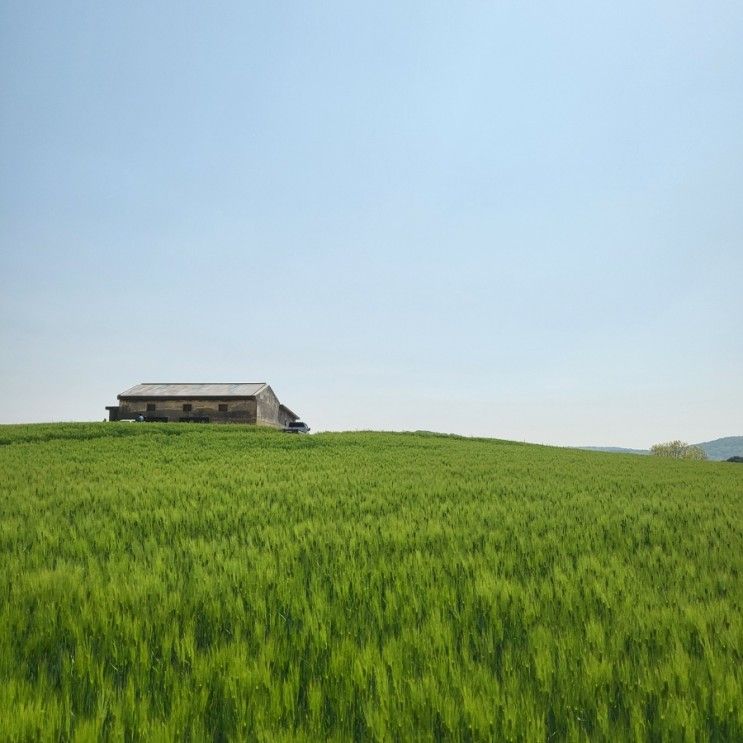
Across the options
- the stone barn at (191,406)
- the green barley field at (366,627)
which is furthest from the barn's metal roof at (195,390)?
the green barley field at (366,627)

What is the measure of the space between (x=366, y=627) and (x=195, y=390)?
172ft

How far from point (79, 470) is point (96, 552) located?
10751 millimetres

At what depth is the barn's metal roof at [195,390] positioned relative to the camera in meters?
49.3

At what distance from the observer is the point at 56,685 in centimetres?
241

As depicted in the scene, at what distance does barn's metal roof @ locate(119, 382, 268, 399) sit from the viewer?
49344 millimetres

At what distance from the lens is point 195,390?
5122 cm

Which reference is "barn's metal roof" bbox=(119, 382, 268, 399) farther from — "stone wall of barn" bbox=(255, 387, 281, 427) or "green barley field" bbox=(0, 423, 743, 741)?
Result: "green barley field" bbox=(0, 423, 743, 741)

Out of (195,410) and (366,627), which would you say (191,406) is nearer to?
(195,410)

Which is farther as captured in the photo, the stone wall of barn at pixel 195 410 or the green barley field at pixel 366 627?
the stone wall of barn at pixel 195 410

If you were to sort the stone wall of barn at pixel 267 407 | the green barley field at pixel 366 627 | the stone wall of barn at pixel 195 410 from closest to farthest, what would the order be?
the green barley field at pixel 366 627, the stone wall of barn at pixel 195 410, the stone wall of barn at pixel 267 407

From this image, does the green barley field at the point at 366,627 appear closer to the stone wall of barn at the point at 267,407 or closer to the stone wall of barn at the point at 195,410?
the stone wall of barn at the point at 195,410

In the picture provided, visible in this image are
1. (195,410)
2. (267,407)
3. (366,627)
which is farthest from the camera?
(267,407)

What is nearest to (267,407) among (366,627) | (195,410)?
(195,410)

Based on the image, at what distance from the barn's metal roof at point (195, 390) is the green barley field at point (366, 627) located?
44015mm
